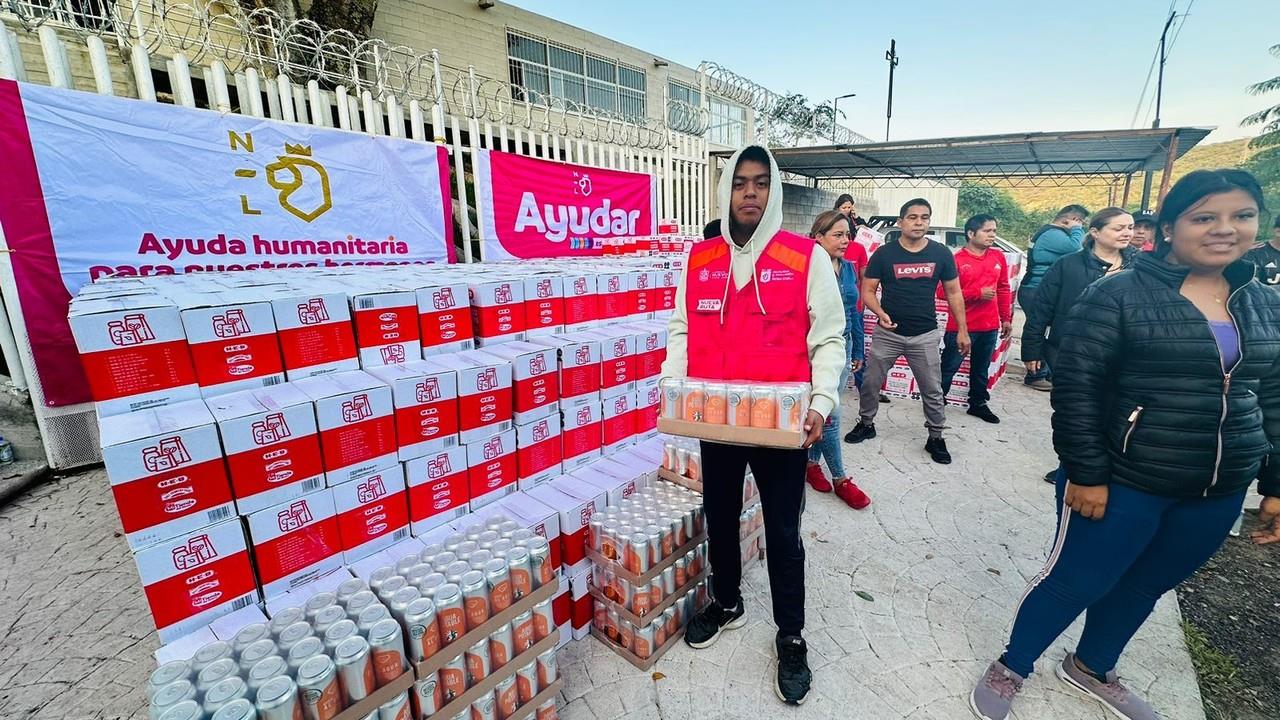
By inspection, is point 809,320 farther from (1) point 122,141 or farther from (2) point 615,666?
(1) point 122,141

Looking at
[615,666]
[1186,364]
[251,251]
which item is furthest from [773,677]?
[251,251]

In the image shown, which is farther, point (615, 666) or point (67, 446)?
point (67, 446)

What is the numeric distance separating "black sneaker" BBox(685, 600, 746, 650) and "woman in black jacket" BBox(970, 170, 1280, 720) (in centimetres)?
142

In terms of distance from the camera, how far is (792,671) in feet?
7.34

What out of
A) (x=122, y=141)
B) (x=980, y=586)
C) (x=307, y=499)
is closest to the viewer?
(x=307, y=499)

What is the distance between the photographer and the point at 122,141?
3852 millimetres

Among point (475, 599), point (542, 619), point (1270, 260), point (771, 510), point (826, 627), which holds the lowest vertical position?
point (826, 627)

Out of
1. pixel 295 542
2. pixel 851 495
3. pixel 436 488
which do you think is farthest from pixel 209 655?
pixel 851 495

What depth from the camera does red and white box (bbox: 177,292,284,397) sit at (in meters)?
1.98

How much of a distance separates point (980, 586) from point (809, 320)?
2143 millimetres

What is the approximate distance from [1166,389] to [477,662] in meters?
2.57

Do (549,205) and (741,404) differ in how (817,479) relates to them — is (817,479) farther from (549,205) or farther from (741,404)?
(549,205)

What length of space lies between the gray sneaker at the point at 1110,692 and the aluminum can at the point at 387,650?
282 centimetres

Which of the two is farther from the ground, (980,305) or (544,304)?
(544,304)
